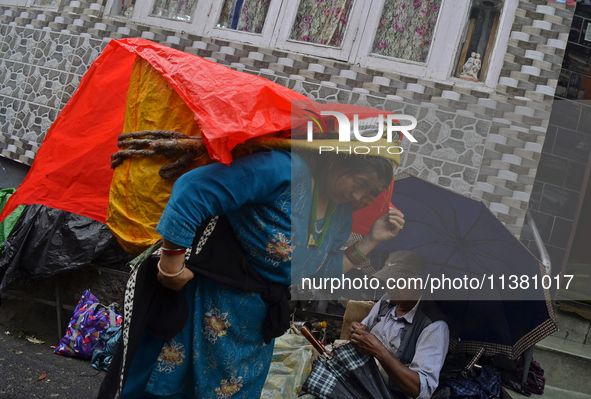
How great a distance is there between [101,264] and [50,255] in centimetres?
47

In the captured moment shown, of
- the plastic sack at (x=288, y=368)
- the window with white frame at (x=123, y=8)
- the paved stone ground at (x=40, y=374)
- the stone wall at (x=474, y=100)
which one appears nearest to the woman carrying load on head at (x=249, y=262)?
the plastic sack at (x=288, y=368)

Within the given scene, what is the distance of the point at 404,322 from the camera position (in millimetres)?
3393

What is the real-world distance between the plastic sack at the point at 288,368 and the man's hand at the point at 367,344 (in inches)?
18.6

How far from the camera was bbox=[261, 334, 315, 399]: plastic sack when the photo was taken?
3027mm

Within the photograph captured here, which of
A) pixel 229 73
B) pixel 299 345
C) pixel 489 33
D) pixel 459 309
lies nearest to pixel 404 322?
pixel 459 309

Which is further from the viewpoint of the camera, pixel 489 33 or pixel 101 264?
pixel 489 33

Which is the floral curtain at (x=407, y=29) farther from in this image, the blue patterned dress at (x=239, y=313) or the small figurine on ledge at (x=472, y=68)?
the blue patterned dress at (x=239, y=313)

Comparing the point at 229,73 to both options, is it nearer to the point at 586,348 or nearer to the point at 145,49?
the point at 145,49

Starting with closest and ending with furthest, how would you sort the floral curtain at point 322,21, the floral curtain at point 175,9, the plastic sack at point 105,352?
1. the plastic sack at point 105,352
2. the floral curtain at point 322,21
3. the floral curtain at point 175,9

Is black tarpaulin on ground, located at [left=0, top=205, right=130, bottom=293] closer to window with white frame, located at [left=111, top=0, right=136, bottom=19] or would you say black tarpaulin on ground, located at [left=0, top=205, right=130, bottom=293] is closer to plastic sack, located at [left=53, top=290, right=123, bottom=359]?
plastic sack, located at [left=53, top=290, right=123, bottom=359]

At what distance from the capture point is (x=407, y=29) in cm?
543

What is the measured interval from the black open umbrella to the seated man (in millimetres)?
171

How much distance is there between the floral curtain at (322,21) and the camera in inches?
220

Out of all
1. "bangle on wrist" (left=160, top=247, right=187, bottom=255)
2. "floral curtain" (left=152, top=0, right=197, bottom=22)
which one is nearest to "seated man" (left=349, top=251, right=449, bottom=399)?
"bangle on wrist" (left=160, top=247, right=187, bottom=255)
